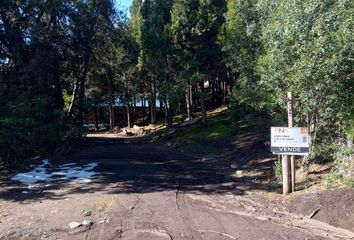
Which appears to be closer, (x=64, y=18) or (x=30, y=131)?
(x=30, y=131)

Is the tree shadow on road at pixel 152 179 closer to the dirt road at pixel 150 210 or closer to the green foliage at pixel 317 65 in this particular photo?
the dirt road at pixel 150 210

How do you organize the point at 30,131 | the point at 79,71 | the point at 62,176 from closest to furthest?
the point at 62,176 → the point at 30,131 → the point at 79,71

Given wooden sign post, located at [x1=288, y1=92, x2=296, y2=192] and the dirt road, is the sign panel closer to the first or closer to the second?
wooden sign post, located at [x1=288, y1=92, x2=296, y2=192]

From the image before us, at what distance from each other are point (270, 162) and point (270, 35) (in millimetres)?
4797

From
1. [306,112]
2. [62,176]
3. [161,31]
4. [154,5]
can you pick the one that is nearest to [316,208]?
[306,112]

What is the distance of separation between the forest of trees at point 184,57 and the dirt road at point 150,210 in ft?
6.98

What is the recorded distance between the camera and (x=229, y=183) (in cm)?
1083

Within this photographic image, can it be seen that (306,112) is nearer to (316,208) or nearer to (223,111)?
(316,208)

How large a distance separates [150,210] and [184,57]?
15331 millimetres

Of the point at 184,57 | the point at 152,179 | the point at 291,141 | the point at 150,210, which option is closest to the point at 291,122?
the point at 291,141

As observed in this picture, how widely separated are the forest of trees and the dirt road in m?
2.13

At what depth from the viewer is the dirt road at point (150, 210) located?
259 inches

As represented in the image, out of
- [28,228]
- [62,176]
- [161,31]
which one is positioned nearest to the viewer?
[28,228]

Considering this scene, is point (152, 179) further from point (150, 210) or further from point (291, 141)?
point (291, 141)
